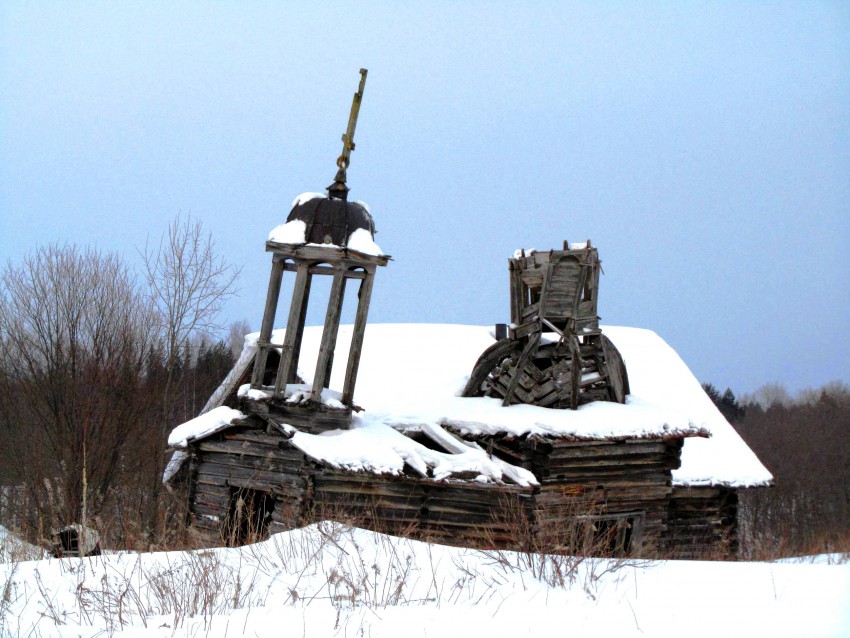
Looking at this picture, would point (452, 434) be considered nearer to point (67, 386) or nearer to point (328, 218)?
point (328, 218)

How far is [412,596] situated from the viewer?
19.0 feet

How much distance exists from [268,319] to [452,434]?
4036 mm

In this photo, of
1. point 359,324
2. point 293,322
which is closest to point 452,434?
point 359,324

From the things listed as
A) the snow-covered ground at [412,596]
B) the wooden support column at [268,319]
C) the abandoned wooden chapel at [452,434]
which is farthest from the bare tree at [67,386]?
the snow-covered ground at [412,596]

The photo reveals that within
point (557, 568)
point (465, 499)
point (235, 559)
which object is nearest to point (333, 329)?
point (465, 499)

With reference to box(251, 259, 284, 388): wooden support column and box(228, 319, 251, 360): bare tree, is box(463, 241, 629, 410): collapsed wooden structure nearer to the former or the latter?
box(251, 259, 284, 388): wooden support column

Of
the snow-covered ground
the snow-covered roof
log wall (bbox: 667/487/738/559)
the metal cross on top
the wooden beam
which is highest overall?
the metal cross on top

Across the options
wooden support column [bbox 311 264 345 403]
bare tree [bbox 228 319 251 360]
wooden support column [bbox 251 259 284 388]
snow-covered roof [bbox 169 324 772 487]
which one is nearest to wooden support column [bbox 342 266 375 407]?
wooden support column [bbox 311 264 345 403]

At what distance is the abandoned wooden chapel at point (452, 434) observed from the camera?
39.4 ft

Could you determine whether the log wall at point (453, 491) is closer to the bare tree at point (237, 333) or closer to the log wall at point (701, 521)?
the log wall at point (701, 521)

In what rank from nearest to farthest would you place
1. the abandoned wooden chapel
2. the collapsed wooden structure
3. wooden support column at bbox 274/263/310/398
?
the abandoned wooden chapel
wooden support column at bbox 274/263/310/398
the collapsed wooden structure

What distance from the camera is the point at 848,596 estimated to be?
570 centimetres

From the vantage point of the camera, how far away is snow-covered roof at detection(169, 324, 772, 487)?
13.7m

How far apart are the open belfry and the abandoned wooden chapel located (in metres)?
0.03
